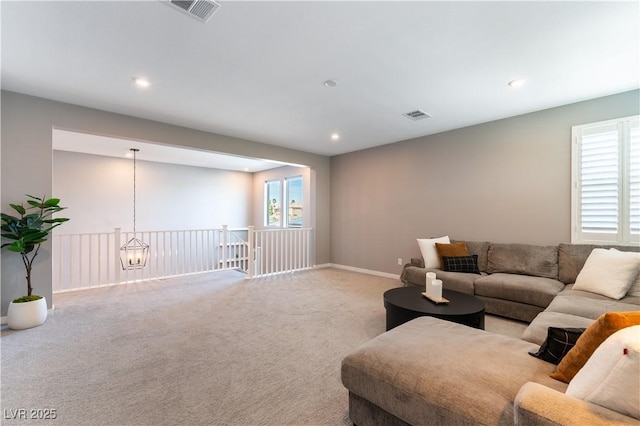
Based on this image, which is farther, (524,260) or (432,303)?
(524,260)

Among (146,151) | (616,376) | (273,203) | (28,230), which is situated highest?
(146,151)

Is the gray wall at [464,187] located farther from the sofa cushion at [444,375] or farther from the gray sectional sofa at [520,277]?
the sofa cushion at [444,375]

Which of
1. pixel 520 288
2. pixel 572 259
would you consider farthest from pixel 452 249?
pixel 572 259

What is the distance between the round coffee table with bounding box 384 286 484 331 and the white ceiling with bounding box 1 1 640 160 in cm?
227

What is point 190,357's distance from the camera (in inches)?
94.9

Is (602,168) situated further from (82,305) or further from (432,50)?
(82,305)

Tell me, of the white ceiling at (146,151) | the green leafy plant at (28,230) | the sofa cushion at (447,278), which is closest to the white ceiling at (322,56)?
the green leafy plant at (28,230)

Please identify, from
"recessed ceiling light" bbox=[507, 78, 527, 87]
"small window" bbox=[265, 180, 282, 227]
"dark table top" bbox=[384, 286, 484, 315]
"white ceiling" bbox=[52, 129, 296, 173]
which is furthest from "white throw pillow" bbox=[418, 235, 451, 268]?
"small window" bbox=[265, 180, 282, 227]

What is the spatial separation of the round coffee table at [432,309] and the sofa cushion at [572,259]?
1.52m

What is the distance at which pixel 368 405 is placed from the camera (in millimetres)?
1487

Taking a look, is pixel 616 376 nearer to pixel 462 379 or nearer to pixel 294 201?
pixel 462 379

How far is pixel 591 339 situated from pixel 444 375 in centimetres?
59

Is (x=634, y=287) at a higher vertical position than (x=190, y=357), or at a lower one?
higher

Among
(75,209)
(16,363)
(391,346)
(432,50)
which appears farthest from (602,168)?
(75,209)
